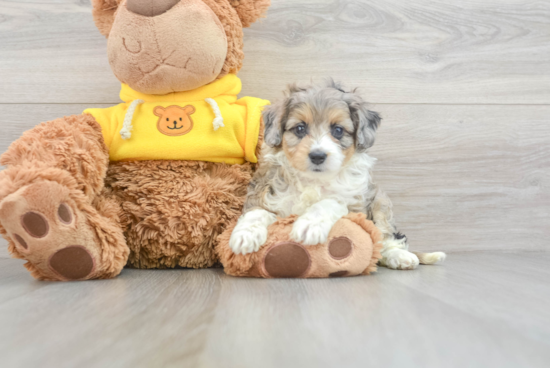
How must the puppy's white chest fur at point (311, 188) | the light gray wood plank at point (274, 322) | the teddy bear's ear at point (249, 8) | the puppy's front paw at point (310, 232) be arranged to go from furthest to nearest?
1. the teddy bear's ear at point (249, 8)
2. the puppy's white chest fur at point (311, 188)
3. the puppy's front paw at point (310, 232)
4. the light gray wood plank at point (274, 322)

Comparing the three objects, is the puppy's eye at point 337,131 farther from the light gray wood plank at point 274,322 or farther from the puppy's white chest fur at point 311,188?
the light gray wood plank at point 274,322

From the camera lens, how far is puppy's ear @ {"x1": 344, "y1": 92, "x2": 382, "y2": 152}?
162cm

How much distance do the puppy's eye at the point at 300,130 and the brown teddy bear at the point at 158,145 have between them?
0.68 feet

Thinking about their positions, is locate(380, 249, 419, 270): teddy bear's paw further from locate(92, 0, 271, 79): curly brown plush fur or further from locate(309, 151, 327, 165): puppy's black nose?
locate(92, 0, 271, 79): curly brown plush fur

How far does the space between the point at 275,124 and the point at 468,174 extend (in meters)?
1.17

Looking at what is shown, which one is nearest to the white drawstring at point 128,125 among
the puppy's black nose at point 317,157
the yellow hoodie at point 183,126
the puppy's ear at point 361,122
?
the yellow hoodie at point 183,126

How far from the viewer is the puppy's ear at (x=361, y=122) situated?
5.31ft

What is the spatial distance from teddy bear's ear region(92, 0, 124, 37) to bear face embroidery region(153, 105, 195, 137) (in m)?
0.40

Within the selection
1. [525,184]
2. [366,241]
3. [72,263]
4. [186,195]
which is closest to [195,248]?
[186,195]

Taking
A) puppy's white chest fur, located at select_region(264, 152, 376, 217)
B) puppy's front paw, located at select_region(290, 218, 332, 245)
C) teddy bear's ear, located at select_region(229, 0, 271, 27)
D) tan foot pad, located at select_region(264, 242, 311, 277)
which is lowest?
tan foot pad, located at select_region(264, 242, 311, 277)

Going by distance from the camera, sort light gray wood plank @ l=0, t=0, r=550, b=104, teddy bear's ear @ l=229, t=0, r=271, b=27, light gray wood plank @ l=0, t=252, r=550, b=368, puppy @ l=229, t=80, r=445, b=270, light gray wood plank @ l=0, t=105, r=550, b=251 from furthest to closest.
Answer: light gray wood plank @ l=0, t=105, r=550, b=251 < light gray wood plank @ l=0, t=0, r=550, b=104 < teddy bear's ear @ l=229, t=0, r=271, b=27 < puppy @ l=229, t=80, r=445, b=270 < light gray wood plank @ l=0, t=252, r=550, b=368

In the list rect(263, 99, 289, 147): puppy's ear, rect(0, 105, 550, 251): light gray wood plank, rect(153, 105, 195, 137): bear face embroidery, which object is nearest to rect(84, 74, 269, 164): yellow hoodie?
rect(153, 105, 195, 137): bear face embroidery

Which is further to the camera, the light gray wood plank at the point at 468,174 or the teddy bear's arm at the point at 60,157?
the light gray wood plank at the point at 468,174

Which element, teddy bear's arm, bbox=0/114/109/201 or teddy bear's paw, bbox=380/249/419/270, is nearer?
teddy bear's arm, bbox=0/114/109/201
